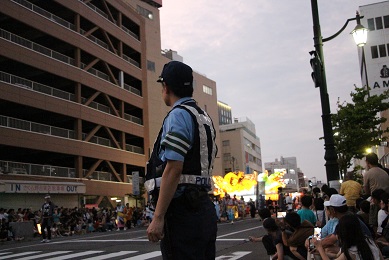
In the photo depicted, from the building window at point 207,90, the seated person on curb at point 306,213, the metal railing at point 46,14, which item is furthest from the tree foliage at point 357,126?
the building window at point 207,90

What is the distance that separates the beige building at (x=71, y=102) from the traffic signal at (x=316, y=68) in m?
22.5

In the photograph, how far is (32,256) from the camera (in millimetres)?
11234

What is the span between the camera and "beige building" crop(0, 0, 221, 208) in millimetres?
30031

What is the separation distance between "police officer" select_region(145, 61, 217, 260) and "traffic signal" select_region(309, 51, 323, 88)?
7.30 meters

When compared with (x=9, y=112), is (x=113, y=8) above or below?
above

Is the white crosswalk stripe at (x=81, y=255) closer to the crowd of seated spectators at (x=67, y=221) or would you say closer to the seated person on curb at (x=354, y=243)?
the seated person on curb at (x=354, y=243)

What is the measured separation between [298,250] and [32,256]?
755 cm

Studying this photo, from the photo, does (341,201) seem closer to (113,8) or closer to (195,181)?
(195,181)

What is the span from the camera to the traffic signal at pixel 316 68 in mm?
9859

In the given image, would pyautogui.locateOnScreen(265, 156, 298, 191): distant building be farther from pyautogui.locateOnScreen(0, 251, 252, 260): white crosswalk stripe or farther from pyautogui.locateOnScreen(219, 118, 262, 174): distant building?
pyautogui.locateOnScreen(0, 251, 252, 260): white crosswalk stripe

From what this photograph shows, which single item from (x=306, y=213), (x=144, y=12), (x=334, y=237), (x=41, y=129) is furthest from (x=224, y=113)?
(x=334, y=237)

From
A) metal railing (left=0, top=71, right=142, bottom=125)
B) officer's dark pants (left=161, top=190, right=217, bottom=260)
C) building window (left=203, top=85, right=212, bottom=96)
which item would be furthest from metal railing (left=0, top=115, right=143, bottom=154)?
building window (left=203, top=85, right=212, bottom=96)

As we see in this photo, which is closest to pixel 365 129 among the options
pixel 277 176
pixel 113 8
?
pixel 277 176

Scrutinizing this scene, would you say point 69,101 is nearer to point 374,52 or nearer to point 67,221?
point 67,221
